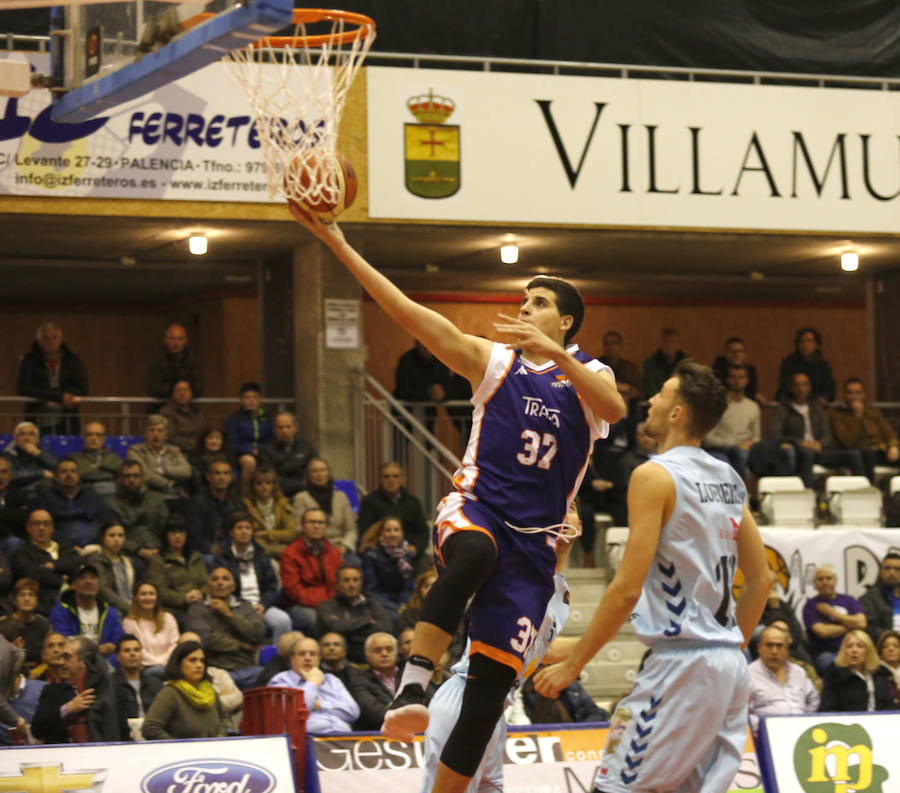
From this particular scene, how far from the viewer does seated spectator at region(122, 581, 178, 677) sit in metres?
10.6

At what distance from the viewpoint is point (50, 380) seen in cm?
1434

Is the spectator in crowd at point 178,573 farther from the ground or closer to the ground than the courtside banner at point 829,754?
farther from the ground

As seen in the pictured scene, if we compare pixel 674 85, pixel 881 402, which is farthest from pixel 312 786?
pixel 881 402

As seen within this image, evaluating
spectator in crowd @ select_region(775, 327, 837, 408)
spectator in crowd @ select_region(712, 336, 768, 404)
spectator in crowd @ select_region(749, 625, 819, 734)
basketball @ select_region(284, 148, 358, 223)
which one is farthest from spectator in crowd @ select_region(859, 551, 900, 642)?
basketball @ select_region(284, 148, 358, 223)

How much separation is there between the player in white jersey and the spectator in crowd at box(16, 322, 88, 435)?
384 inches

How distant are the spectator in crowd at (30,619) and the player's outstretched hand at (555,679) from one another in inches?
232

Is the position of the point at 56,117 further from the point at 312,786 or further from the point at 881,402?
the point at 881,402

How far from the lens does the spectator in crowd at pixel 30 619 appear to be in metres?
10.2

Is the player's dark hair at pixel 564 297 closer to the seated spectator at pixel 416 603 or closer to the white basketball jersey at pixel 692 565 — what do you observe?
the white basketball jersey at pixel 692 565

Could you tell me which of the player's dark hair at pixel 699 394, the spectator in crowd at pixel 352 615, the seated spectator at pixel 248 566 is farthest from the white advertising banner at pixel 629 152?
the player's dark hair at pixel 699 394

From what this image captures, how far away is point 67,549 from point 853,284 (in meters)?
12.8

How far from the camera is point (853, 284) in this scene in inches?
803

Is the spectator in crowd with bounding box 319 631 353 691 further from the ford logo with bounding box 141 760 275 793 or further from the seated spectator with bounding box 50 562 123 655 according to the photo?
the ford logo with bounding box 141 760 275 793

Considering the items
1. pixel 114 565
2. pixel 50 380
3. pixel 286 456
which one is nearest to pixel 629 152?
pixel 286 456
